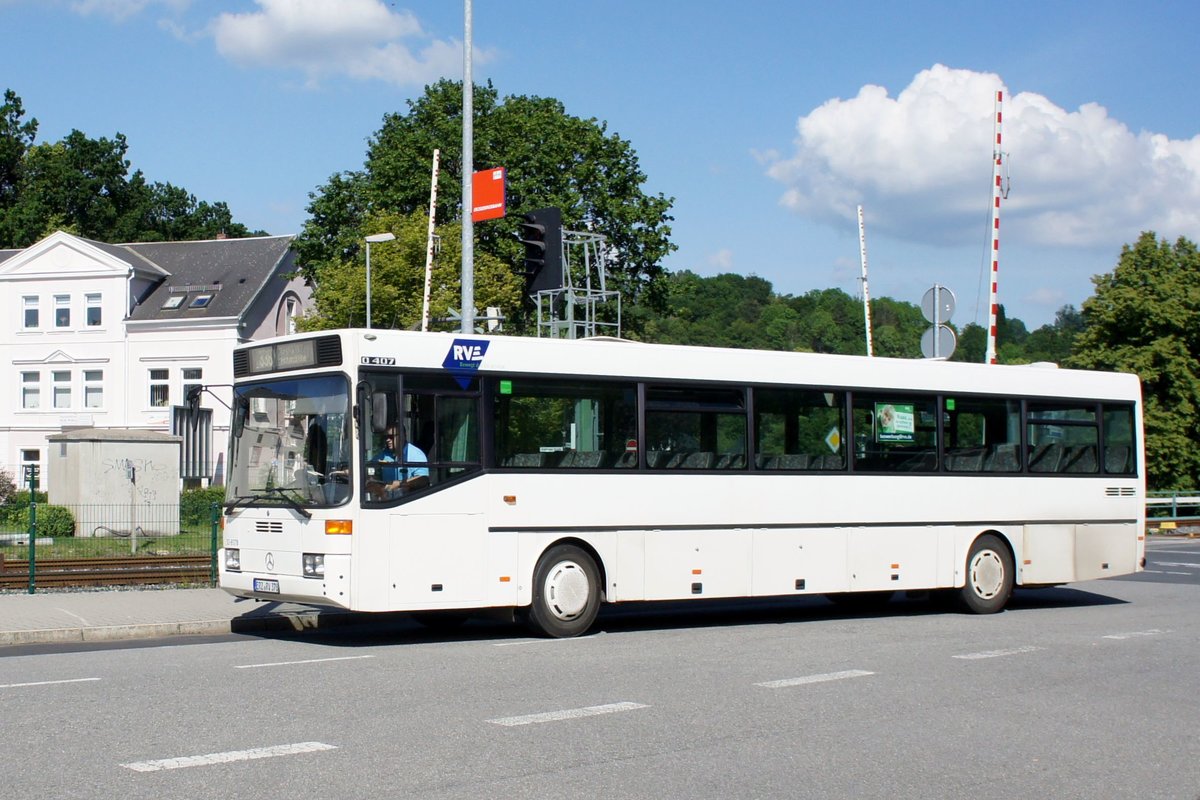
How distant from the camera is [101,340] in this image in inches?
2441

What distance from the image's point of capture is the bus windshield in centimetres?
1277

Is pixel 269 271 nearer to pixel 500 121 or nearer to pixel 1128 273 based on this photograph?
pixel 500 121

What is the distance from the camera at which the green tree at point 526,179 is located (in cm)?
5119

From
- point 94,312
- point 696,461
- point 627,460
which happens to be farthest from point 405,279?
point 627,460

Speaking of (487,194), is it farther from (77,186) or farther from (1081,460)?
(77,186)

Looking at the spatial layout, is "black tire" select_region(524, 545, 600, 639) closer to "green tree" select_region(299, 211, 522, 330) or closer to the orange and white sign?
the orange and white sign

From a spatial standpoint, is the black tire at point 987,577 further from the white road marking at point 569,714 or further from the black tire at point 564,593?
the white road marking at point 569,714

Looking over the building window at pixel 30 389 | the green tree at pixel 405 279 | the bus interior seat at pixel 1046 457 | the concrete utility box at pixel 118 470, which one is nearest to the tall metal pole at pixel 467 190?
the bus interior seat at pixel 1046 457

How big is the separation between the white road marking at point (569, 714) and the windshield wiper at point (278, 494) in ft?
14.8

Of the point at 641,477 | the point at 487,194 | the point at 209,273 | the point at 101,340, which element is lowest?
the point at 641,477

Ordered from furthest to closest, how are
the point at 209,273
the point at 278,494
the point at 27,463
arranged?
the point at 209,273 → the point at 27,463 → the point at 278,494

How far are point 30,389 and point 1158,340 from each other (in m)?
50.9

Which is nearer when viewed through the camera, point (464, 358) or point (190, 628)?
point (464, 358)

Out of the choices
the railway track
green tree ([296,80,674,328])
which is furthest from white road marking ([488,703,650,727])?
green tree ([296,80,674,328])
